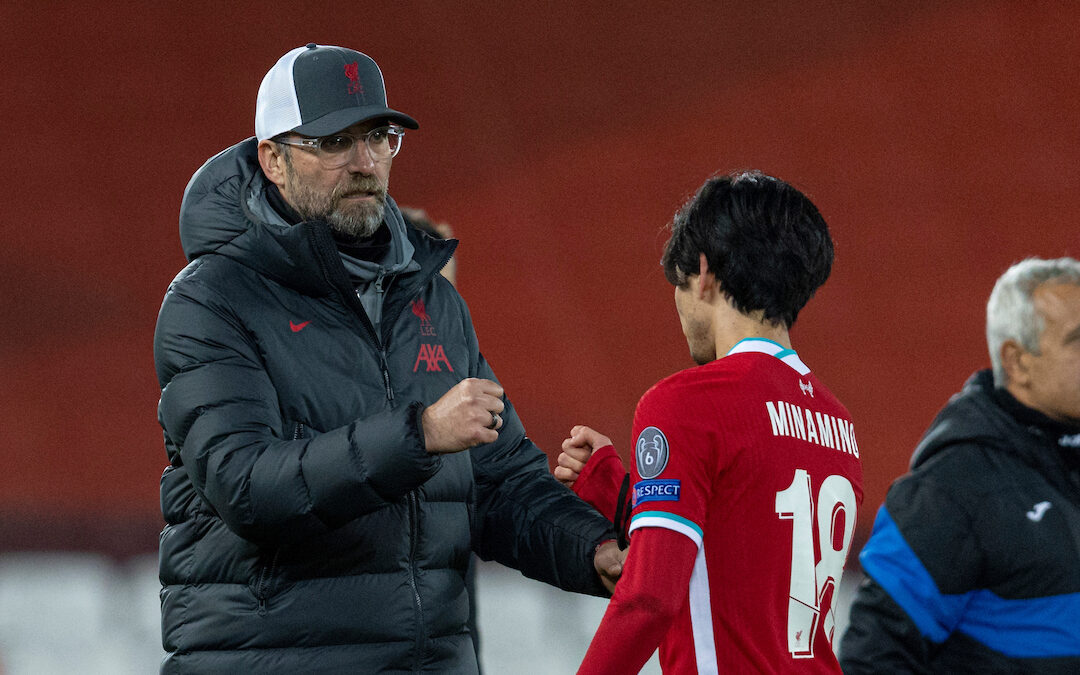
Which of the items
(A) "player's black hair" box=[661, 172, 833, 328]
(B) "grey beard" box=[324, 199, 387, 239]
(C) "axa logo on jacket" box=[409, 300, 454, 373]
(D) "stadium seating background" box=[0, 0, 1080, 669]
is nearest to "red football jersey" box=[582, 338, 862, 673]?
(A) "player's black hair" box=[661, 172, 833, 328]

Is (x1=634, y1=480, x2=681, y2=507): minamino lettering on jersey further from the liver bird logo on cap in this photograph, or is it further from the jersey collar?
the liver bird logo on cap

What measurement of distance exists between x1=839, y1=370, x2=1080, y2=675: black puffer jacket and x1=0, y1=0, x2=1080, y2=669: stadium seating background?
3330mm

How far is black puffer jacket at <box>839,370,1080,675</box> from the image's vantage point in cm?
165

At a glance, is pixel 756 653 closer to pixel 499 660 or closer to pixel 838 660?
pixel 838 660

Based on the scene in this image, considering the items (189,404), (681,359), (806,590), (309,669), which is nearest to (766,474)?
(806,590)

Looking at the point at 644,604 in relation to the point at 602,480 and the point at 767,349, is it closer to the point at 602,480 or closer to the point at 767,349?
the point at 767,349

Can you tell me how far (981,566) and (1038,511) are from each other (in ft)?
0.38

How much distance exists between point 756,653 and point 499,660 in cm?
310

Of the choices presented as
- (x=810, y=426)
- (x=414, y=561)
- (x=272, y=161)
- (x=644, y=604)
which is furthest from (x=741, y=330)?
(x=272, y=161)

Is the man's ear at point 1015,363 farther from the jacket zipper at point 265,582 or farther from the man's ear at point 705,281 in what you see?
the jacket zipper at point 265,582

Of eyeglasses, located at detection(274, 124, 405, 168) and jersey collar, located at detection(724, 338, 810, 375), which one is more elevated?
eyeglasses, located at detection(274, 124, 405, 168)

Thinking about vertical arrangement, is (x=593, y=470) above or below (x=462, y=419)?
below

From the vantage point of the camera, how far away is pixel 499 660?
176 inches

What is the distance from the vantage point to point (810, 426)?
161cm
